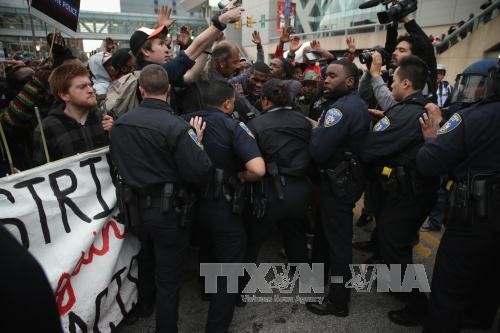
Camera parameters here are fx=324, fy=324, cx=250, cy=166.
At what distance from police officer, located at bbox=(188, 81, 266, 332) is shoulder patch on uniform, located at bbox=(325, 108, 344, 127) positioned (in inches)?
25.5

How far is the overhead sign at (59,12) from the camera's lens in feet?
11.5

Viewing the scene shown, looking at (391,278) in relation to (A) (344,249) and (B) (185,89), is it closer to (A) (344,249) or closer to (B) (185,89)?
(A) (344,249)

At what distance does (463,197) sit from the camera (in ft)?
6.87

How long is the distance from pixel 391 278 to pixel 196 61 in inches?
106

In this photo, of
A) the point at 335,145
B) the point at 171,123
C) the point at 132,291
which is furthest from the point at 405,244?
the point at 132,291

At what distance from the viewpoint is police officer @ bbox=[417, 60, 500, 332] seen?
2000 mm

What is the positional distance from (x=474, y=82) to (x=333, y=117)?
100 cm

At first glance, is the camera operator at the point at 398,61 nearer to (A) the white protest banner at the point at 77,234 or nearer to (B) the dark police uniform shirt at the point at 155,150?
(B) the dark police uniform shirt at the point at 155,150

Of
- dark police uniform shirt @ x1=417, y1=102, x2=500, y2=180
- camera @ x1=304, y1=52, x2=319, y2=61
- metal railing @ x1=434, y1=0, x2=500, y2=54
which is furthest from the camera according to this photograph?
metal railing @ x1=434, y1=0, x2=500, y2=54

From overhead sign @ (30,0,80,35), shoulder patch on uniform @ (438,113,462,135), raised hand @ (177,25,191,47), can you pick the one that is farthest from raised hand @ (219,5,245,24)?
raised hand @ (177,25,191,47)

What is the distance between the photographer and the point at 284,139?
2.77 meters

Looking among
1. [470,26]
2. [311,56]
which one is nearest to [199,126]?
[311,56]

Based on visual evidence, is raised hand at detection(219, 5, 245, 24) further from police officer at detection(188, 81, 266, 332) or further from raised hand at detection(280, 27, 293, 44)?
raised hand at detection(280, 27, 293, 44)

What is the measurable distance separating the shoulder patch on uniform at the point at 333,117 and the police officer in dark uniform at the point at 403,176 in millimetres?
383
